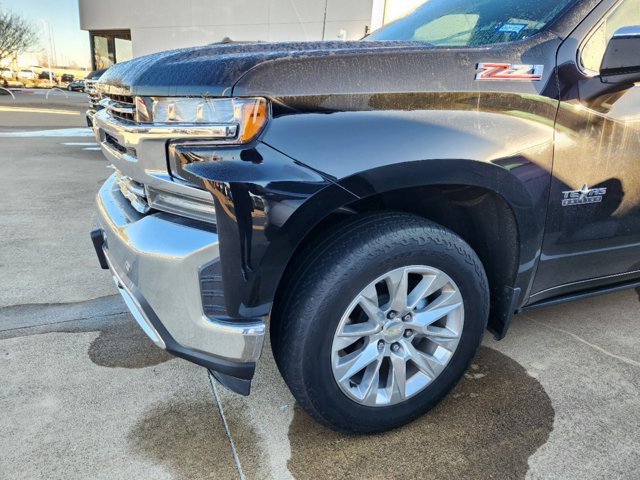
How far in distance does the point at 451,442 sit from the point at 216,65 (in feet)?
5.77

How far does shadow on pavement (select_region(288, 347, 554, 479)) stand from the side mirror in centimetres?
151

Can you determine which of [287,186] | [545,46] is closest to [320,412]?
[287,186]

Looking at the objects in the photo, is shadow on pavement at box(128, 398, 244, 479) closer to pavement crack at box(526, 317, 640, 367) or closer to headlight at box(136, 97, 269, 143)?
headlight at box(136, 97, 269, 143)

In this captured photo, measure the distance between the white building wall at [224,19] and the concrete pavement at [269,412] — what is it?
1672 cm

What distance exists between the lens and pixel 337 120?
164cm

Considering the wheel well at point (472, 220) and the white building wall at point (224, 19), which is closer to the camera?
the wheel well at point (472, 220)

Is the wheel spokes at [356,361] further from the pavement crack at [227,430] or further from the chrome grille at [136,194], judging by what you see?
the chrome grille at [136,194]

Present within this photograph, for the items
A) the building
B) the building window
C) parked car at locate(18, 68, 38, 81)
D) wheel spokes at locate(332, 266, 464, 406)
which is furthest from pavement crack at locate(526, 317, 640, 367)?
parked car at locate(18, 68, 38, 81)

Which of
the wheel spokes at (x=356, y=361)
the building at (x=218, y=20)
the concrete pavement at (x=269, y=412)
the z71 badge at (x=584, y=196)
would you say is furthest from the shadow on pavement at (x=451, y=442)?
the building at (x=218, y=20)

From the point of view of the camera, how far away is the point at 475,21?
→ 2316mm

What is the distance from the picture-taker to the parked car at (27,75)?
127ft

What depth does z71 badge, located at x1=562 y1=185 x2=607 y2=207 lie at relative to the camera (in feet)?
6.66

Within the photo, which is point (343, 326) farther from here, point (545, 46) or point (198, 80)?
point (545, 46)

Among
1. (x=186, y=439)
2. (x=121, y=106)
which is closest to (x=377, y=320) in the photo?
(x=186, y=439)
